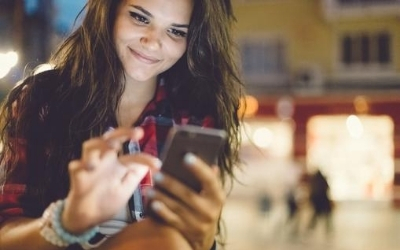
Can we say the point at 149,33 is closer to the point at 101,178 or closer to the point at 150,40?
the point at 150,40

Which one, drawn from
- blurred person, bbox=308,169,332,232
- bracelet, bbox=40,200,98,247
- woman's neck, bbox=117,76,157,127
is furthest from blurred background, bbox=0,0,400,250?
bracelet, bbox=40,200,98,247

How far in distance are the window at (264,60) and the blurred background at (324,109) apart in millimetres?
14

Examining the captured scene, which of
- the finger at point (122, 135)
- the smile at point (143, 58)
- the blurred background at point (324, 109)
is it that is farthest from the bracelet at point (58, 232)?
the blurred background at point (324, 109)

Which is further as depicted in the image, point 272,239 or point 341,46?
point 341,46

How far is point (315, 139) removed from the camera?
27.6 ft

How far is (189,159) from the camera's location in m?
0.69

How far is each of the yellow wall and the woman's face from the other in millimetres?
7978

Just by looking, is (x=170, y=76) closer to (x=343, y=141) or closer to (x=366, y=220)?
(x=366, y=220)

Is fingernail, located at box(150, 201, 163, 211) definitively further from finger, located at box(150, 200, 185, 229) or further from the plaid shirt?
the plaid shirt

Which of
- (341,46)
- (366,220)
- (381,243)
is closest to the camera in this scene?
(381,243)

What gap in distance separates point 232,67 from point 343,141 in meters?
7.47

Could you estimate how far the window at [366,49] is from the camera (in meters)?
8.70

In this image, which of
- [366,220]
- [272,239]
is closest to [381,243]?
[272,239]

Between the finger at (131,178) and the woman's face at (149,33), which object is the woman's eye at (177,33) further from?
the finger at (131,178)
